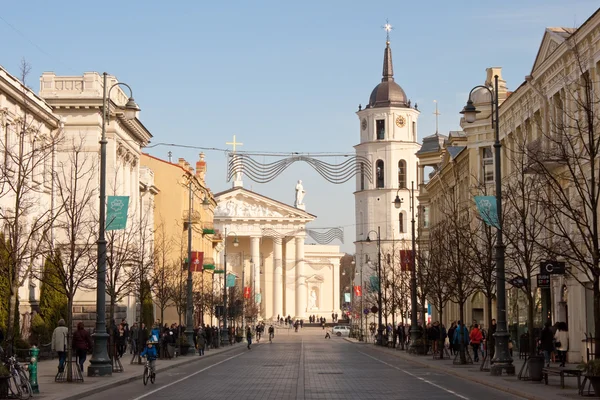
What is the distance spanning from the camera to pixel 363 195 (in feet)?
455

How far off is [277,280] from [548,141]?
120 meters

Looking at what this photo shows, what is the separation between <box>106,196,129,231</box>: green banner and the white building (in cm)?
9876

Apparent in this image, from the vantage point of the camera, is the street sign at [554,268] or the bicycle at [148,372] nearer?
the street sign at [554,268]

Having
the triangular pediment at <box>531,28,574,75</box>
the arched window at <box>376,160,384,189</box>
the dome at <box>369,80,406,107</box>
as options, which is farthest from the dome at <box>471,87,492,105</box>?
the arched window at <box>376,160,384,189</box>

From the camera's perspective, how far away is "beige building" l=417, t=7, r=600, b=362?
33344 mm

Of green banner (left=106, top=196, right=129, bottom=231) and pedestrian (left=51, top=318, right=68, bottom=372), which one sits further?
green banner (left=106, top=196, right=129, bottom=231)

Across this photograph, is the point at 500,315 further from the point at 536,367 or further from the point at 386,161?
the point at 386,161

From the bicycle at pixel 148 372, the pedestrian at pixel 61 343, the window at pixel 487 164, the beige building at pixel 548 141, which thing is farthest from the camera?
the window at pixel 487 164

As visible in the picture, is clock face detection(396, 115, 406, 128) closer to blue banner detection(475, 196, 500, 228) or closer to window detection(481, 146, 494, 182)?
window detection(481, 146, 494, 182)

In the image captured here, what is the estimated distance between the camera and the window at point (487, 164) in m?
56.3

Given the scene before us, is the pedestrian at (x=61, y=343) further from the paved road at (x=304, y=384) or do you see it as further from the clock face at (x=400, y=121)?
the clock face at (x=400, y=121)

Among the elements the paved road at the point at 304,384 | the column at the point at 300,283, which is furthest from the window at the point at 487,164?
the column at the point at 300,283

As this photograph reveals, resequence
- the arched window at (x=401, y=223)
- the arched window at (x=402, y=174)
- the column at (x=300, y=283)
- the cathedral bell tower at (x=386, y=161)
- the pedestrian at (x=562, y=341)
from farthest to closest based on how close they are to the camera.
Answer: the column at (x=300, y=283) < the arched window at (x=401, y=223) < the arched window at (x=402, y=174) < the cathedral bell tower at (x=386, y=161) < the pedestrian at (x=562, y=341)

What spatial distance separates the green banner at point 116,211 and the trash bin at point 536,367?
1321cm
